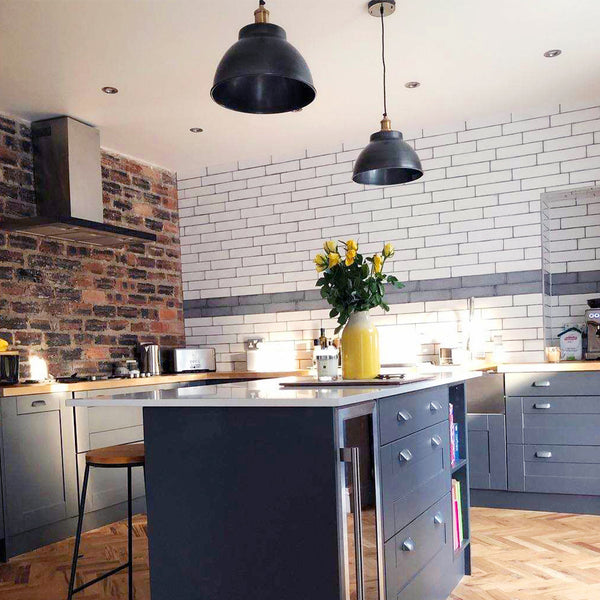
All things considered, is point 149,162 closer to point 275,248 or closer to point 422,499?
point 275,248

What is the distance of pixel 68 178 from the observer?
172 inches

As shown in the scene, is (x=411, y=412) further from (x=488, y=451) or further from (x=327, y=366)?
(x=488, y=451)

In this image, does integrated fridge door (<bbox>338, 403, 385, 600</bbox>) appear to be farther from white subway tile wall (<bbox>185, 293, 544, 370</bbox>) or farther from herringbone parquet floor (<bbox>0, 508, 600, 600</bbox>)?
white subway tile wall (<bbox>185, 293, 544, 370</bbox>)

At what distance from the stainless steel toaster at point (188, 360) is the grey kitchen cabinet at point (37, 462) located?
1377 millimetres

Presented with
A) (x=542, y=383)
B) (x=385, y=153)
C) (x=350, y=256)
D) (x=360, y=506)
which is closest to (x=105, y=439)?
(x=350, y=256)

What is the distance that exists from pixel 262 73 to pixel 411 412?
4.11 ft

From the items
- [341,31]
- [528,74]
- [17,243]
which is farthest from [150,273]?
[528,74]

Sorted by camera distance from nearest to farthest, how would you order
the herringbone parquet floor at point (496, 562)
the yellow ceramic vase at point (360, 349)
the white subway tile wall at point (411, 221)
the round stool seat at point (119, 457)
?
the round stool seat at point (119, 457)
the yellow ceramic vase at point (360, 349)
the herringbone parquet floor at point (496, 562)
the white subway tile wall at point (411, 221)

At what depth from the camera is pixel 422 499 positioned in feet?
8.07

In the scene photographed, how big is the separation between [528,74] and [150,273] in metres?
3.17

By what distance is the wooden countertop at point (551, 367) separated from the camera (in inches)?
156

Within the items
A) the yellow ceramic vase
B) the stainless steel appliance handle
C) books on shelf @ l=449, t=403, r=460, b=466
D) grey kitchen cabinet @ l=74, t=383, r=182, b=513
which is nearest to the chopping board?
the yellow ceramic vase

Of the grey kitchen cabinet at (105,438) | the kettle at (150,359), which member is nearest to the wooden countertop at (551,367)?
the grey kitchen cabinet at (105,438)

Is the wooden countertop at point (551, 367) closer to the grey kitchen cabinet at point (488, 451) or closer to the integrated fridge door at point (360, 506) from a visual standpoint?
the grey kitchen cabinet at point (488, 451)
